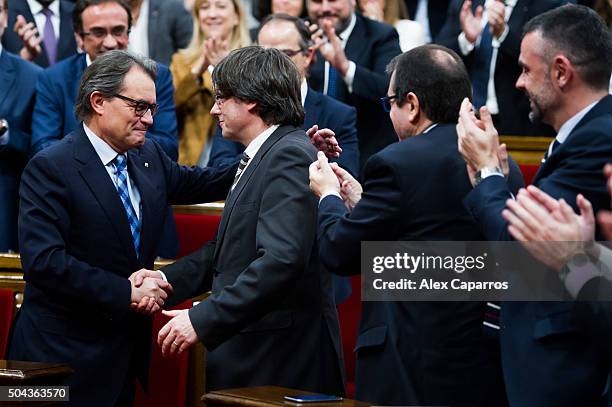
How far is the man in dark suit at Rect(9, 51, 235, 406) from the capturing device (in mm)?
3111

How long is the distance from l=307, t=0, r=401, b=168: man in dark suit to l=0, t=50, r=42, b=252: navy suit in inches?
50.9

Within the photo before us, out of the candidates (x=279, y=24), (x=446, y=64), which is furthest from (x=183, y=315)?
(x=279, y=24)

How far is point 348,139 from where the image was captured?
175 inches

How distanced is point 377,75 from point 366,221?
2.24 metres

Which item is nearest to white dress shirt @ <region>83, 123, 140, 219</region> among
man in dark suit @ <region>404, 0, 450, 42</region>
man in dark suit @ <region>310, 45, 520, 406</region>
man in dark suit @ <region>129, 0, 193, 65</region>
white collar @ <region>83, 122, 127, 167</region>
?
white collar @ <region>83, 122, 127, 167</region>

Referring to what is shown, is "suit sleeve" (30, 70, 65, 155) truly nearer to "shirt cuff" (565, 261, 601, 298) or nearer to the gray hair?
the gray hair

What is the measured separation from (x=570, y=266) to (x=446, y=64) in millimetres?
735

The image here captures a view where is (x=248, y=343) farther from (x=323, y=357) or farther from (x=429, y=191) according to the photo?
(x=429, y=191)

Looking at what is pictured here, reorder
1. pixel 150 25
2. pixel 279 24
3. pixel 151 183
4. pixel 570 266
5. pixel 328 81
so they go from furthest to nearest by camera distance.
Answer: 1. pixel 150 25
2. pixel 328 81
3. pixel 279 24
4. pixel 151 183
5. pixel 570 266

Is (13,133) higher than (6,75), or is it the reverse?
(6,75)

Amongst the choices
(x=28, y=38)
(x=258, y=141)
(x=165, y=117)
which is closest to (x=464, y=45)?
(x=165, y=117)

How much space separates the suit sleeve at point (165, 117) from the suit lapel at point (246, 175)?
130 cm

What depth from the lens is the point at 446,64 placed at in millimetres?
2844

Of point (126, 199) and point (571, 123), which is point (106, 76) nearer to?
point (126, 199)
